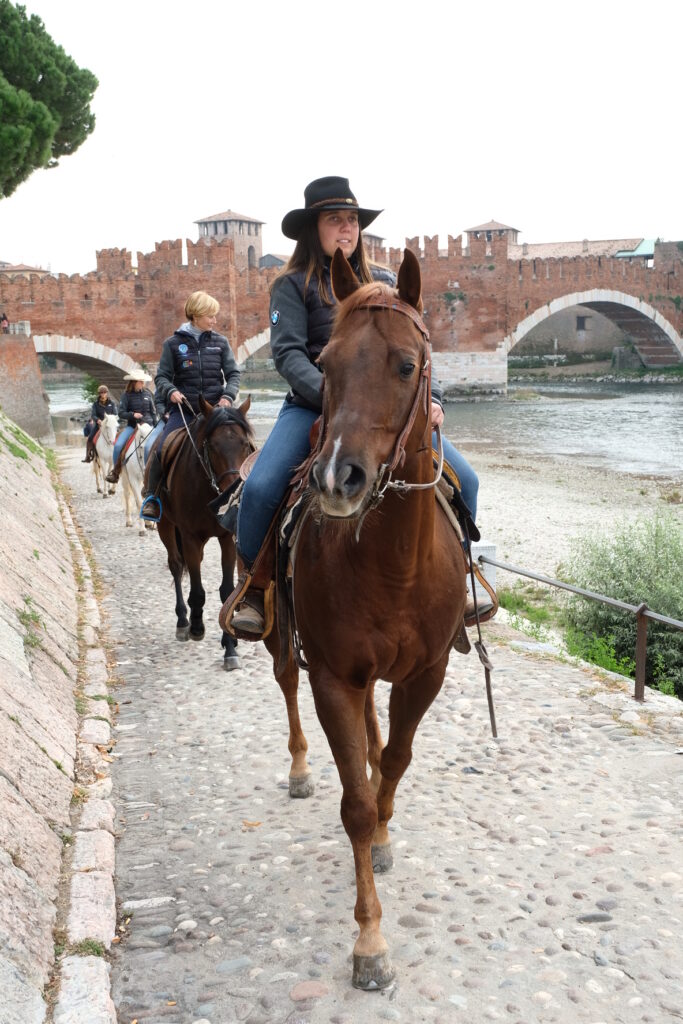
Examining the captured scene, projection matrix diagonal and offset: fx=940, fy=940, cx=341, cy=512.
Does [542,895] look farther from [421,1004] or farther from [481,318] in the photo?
[481,318]

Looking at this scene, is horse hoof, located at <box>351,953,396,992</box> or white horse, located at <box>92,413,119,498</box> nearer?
horse hoof, located at <box>351,953,396,992</box>

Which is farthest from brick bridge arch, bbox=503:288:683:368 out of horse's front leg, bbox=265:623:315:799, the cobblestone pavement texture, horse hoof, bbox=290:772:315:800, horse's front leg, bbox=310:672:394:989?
horse's front leg, bbox=310:672:394:989

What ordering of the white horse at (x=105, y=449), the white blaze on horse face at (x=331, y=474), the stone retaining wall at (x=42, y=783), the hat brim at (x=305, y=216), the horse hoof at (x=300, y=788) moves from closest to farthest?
the white blaze on horse face at (x=331, y=474) < the stone retaining wall at (x=42, y=783) < the hat brim at (x=305, y=216) < the horse hoof at (x=300, y=788) < the white horse at (x=105, y=449)

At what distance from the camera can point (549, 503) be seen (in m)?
17.3

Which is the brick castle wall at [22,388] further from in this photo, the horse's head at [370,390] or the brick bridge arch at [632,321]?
the brick bridge arch at [632,321]

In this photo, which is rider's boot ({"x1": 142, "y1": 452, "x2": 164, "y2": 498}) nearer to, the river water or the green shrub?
the green shrub

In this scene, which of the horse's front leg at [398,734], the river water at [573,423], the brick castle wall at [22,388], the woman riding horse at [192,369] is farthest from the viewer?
the brick castle wall at [22,388]

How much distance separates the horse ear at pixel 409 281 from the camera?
261cm

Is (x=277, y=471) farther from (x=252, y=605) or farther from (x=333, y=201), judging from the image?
(x=333, y=201)

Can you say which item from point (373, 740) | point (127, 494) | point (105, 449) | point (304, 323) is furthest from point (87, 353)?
point (304, 323)

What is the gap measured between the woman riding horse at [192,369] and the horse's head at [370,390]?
469 centimetres

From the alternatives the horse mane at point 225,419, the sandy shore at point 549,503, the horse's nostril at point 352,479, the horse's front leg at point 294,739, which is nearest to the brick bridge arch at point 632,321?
the sandy shore at point 549,503

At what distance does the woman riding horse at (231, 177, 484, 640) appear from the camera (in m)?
3.55

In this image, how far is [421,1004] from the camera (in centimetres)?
292
